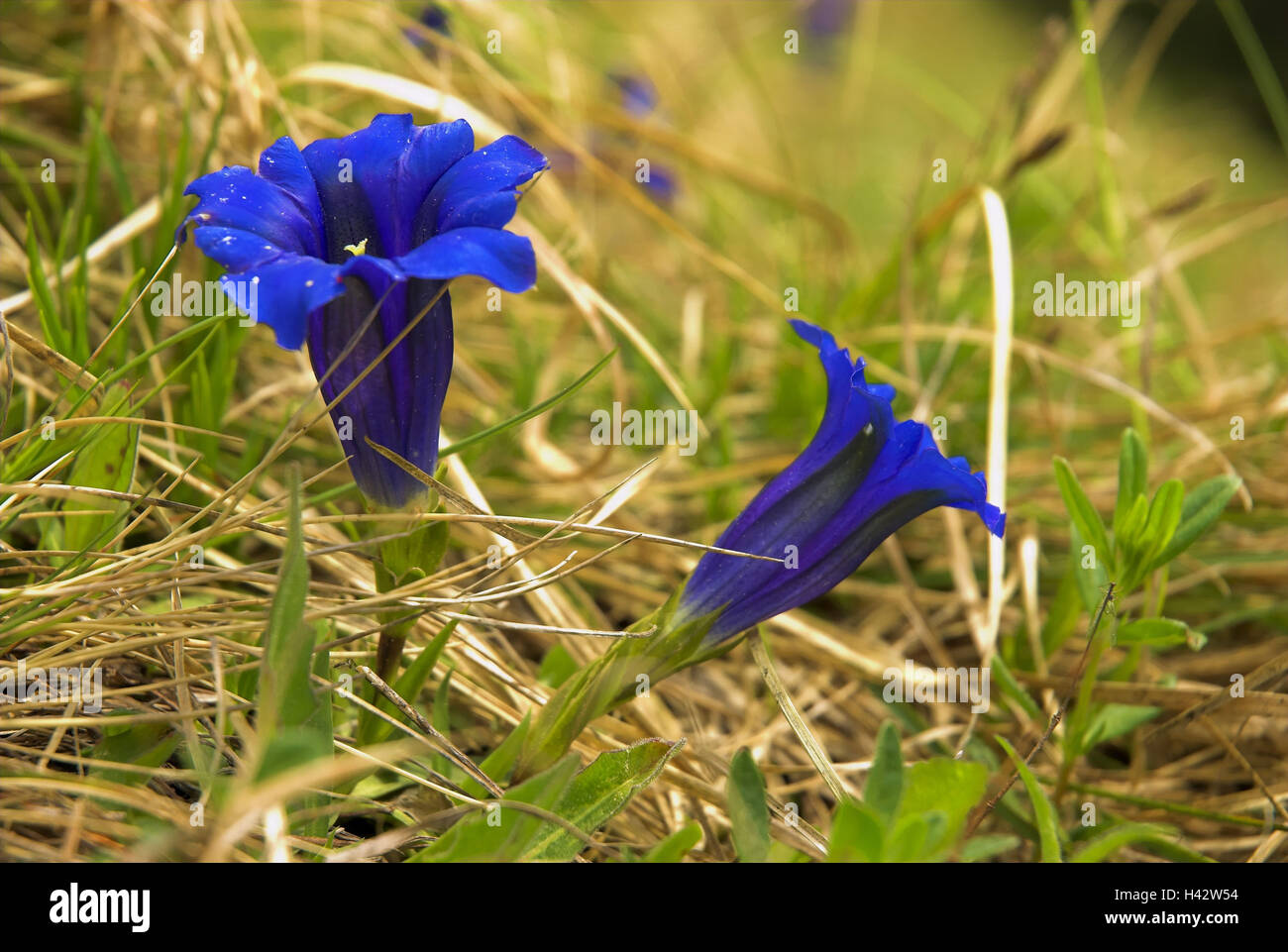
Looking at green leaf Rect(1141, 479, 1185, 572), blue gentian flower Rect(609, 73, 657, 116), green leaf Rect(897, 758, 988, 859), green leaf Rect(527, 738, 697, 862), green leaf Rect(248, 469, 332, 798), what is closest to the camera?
green leaf Rect(248, 469, 332, 798)

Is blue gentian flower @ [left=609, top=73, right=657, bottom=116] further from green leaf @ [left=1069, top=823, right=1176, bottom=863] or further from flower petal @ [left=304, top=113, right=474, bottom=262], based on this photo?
green leaf @ [left=1069, top=823, right=1176, bottom=863]

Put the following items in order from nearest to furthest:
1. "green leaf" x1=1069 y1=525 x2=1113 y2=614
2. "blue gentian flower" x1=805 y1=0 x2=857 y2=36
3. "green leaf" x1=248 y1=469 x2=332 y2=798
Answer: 1. "green leaf" x1=248 y1=469 x2=332 y2=798
2. "green leaf" x1=1069 y1=525 x2=1113 y2=614
3. "blue gentian flower" x1=805 y1=0 x2=857 y2=36

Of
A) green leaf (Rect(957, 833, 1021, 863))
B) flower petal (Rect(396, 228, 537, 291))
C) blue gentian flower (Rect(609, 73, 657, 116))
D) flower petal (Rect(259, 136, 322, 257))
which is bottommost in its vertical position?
green leaf (Rect(957, 833, 1021, 863))

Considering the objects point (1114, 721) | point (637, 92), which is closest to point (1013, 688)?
point (1114, 721)

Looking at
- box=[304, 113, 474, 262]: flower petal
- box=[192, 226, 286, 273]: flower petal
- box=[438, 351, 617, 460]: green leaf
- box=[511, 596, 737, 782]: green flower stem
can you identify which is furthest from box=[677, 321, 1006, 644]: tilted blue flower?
box=[192, 226, 286, 273]: flower petal

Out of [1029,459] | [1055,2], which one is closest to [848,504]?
[1029,459]

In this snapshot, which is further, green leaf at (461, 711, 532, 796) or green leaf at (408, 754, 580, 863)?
green leaf at (461, 711, 532, 796)

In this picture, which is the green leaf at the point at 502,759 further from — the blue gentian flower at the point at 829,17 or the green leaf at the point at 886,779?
the blue gentian flower at the point at 829,17

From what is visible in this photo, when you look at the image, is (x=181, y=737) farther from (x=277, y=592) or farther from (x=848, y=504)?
(x=848, y=504)
